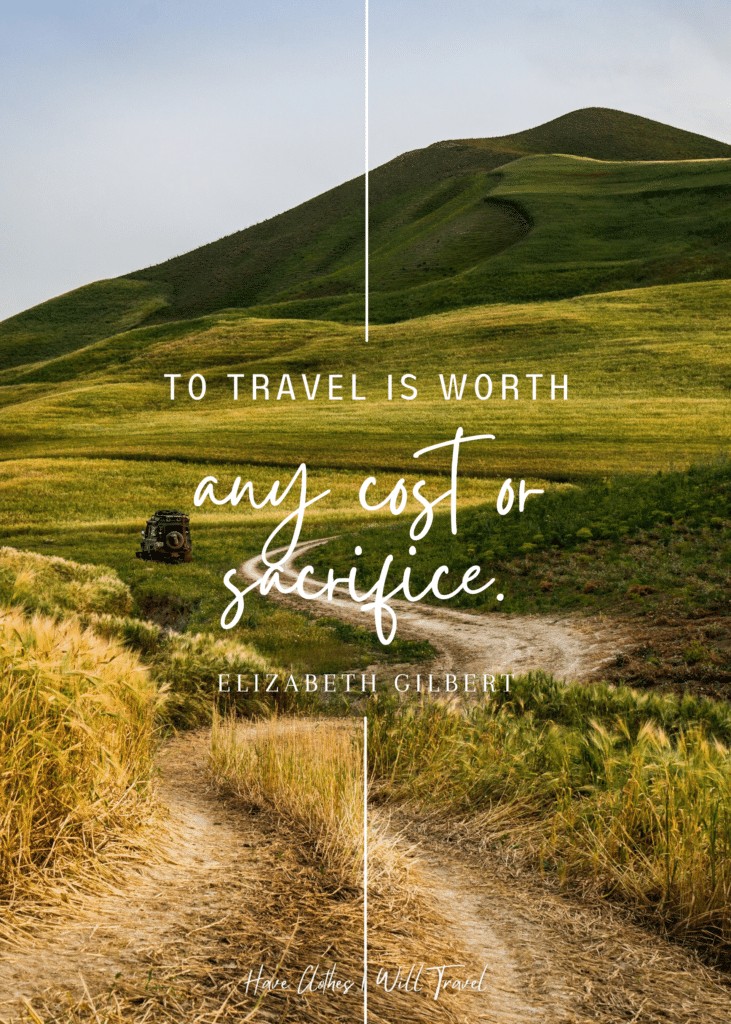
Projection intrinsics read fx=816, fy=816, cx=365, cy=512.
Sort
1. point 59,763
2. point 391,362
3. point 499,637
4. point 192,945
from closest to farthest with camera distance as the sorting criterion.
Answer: point 192,945 < point 59,763 < point 499,637 < point 391,362

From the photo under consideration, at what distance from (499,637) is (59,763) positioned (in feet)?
25.8

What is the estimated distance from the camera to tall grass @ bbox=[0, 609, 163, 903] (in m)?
3.99

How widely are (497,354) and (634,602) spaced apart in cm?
4750

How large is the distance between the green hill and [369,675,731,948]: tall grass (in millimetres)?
89438

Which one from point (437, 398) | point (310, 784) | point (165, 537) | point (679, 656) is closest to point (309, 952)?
point (310, 784)

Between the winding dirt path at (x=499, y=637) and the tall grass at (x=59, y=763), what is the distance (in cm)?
511

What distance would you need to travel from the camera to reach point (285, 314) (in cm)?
11006

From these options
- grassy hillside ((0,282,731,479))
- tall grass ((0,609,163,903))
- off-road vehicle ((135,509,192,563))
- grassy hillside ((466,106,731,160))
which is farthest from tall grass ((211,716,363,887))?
grassy hillside ((466,106,731,160))

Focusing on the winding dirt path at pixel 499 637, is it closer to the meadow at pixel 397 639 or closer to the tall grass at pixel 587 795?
the meadow at pixel 397 639

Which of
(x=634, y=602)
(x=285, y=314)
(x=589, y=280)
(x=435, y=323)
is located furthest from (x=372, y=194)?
(x=634, y=602)

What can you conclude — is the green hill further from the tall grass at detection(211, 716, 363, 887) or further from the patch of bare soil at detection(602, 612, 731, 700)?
the tall grass at detection(211, 716, 363, 887)

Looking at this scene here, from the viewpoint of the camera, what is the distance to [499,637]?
446 inches

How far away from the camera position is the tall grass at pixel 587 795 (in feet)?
14.4

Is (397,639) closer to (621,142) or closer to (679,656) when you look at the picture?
(679,656)
